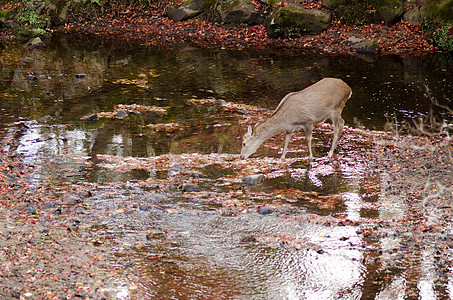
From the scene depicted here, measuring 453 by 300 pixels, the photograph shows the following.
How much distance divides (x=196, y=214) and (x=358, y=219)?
2.67m

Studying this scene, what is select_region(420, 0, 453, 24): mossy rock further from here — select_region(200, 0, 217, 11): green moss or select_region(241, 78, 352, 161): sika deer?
select_region(241, 78, 352, 161): sika deer

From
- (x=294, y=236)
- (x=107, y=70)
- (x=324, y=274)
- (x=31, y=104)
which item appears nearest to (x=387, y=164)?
(x=294, y=236)

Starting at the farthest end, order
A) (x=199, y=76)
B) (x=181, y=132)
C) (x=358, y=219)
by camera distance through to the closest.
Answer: (x=199, y=76), (x=181, y=132), (x=358, y=219)

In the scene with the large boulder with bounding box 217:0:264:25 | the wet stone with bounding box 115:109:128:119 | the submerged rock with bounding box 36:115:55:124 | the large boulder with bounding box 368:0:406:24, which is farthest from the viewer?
the large boulder with bounding box 217:0:264:25

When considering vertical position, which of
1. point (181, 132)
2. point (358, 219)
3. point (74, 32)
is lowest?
point (74, 32)

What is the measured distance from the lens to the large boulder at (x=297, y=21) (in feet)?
89.0

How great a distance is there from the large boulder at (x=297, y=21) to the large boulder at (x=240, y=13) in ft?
4.96

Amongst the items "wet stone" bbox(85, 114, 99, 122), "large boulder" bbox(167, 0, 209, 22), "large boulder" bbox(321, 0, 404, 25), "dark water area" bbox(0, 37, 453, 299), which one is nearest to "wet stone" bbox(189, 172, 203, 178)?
"dark water area" bbox(0, 37, 453, 299)

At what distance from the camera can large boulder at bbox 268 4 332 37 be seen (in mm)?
27125

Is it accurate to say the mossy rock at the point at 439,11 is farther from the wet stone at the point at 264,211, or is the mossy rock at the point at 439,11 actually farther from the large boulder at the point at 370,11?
the wet stone at the point at 264,211

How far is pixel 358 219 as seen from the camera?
8914 mm

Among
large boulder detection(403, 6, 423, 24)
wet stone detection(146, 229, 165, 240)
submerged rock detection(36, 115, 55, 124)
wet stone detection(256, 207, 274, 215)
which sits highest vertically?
wet stone detection(146, 229, 165, 240)

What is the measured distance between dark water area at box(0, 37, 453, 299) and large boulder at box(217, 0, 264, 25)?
25.0ft

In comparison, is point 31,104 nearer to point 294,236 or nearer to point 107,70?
point 107,70
